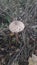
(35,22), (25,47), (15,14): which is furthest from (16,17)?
(25,47)

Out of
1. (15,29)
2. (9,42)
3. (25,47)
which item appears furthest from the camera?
(9,42)

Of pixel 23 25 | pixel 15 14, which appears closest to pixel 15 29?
pixel 23 25

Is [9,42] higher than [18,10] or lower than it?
lower

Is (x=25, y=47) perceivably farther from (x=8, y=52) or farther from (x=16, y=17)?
(x=16, y=17)

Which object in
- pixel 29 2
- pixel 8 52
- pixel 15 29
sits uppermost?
pixel 29 2

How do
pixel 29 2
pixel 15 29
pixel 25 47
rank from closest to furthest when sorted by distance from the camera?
pixel 15 29 < pixel 25 47 < pixel 29 2

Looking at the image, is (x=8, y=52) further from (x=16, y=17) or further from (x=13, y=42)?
(x=16, y=17)

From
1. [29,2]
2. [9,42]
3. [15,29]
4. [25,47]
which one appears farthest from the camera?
[29,2]

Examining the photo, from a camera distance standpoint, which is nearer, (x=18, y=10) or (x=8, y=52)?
(x=8, y=52)

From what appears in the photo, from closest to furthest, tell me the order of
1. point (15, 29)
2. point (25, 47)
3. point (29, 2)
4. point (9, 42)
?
point (15, 29), point (25, 47), point (9, 42), point (29, 2)
